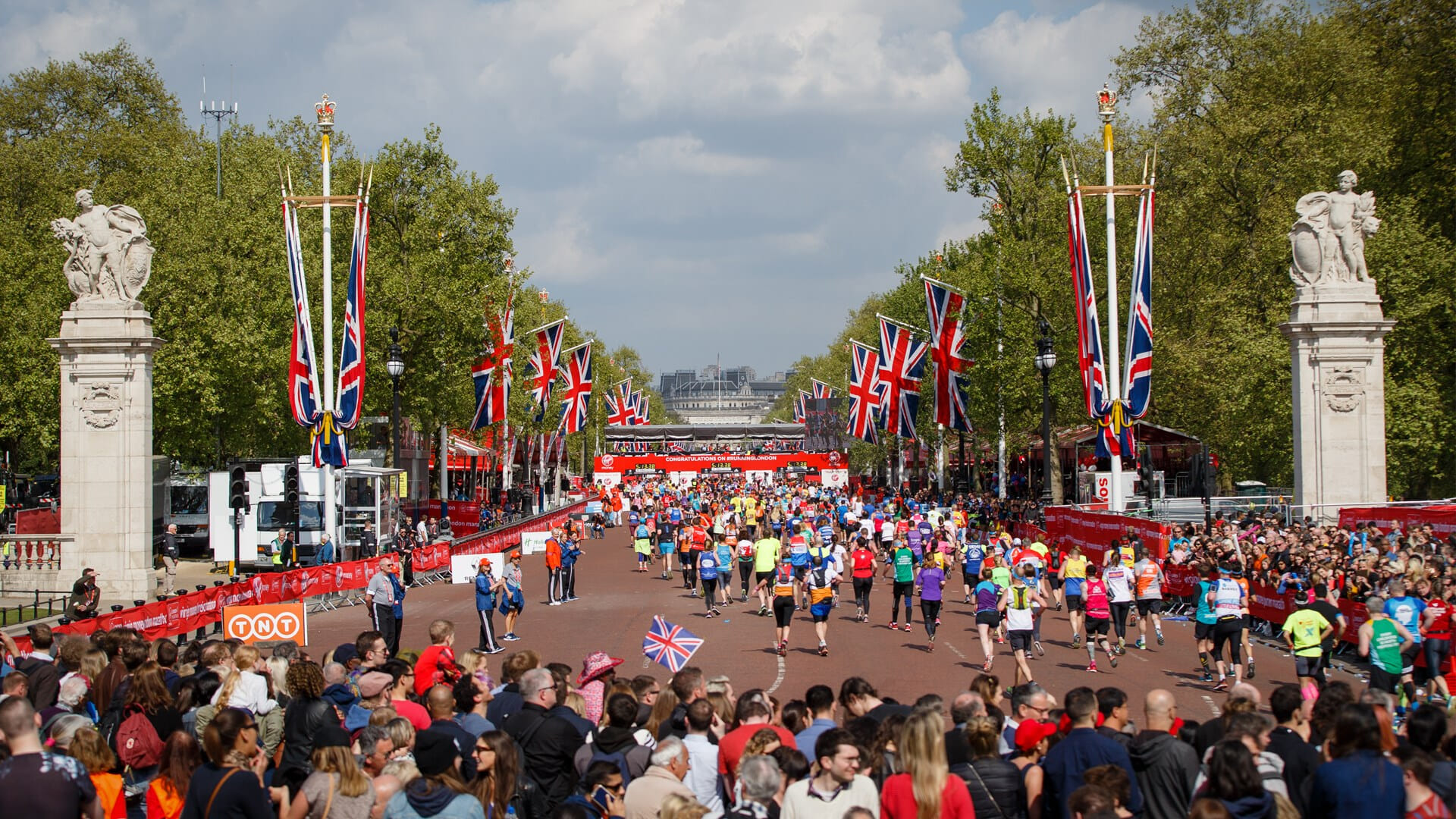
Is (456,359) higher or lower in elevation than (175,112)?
lower

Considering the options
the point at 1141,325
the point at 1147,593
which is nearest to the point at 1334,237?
the point at 1141,325

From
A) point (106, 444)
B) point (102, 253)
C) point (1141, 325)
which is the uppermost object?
point (102, 253)

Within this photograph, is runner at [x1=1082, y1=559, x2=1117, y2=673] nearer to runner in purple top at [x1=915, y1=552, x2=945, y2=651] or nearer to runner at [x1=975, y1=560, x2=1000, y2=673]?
runner at [x1=975, y1=560, x2=1000, y2=673]

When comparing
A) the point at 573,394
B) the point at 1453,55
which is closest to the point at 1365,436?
the point at 1453,55

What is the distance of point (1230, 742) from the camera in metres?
6.59

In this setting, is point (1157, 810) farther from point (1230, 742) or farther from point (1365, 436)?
point (1365, 436)

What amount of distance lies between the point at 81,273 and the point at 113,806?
69.6 feet

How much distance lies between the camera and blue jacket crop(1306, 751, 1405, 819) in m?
6.50

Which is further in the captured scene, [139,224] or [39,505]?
[39,505]

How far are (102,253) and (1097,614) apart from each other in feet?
65.1

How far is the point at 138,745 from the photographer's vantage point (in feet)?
28.7

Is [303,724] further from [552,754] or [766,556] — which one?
[766,556]

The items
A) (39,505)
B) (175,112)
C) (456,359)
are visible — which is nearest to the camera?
(39,505)

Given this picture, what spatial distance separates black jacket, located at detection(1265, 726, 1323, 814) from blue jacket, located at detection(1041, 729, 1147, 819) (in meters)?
0.86
